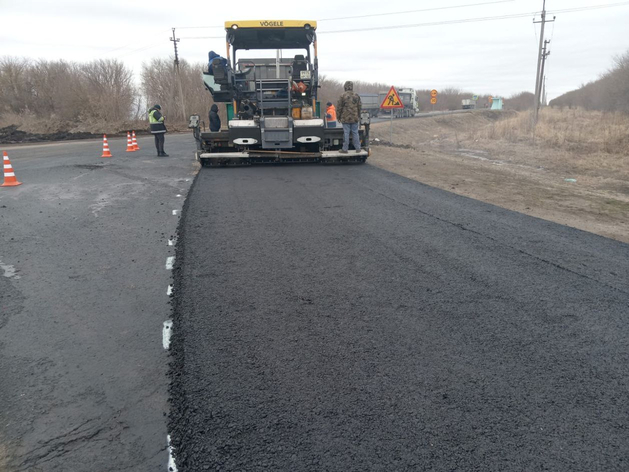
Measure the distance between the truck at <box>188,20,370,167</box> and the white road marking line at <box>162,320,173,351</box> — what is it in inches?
344

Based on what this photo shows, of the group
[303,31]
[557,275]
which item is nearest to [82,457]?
[557,275]

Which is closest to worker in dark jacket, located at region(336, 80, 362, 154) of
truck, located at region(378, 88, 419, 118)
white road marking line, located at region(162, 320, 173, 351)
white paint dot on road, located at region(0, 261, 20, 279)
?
white paint dot on road, located at region(0, 261, 20, 279)

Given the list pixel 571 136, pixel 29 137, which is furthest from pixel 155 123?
pixel 571 136

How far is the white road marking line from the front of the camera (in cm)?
339

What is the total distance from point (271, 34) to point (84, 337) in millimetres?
10903

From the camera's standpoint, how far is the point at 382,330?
3.50m

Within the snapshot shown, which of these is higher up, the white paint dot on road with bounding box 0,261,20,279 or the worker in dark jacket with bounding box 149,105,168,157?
the worker in dark jacket with bounding box 149,105,168,157

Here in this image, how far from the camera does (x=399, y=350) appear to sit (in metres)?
3.23

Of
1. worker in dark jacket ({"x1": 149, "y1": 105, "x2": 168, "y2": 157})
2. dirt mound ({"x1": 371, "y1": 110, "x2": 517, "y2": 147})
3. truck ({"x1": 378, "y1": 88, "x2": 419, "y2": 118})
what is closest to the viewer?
worker in dark jacket ({"x1": 149, "y1": 105, "x2": 168, "y2": 157})

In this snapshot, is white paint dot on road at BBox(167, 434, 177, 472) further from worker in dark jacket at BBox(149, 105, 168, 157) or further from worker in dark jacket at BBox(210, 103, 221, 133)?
worker in dark jacket at BBox(149, 105, 168, 157)

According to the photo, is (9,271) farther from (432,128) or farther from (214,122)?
(432,128)

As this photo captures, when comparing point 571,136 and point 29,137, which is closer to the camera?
point 571,136

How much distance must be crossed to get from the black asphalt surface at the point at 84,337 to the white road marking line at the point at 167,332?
0.04 metres

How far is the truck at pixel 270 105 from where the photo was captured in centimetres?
1194
